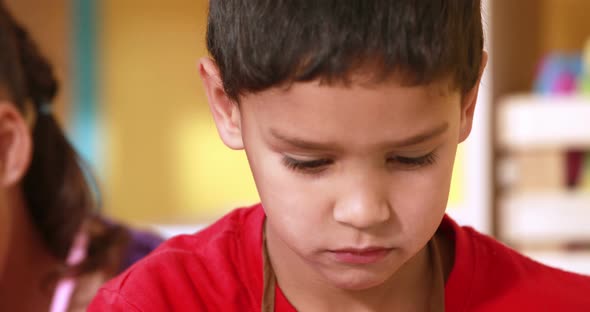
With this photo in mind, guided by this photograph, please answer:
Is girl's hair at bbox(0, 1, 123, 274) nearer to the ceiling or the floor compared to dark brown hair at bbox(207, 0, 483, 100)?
nearer to the floor

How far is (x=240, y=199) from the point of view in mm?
2797

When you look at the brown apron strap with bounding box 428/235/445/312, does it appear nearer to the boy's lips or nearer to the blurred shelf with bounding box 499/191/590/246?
the boy's lips

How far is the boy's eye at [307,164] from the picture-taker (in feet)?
2.04

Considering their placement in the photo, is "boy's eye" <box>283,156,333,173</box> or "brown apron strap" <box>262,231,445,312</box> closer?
"boy's eye" <box>283,156,333,173</box>

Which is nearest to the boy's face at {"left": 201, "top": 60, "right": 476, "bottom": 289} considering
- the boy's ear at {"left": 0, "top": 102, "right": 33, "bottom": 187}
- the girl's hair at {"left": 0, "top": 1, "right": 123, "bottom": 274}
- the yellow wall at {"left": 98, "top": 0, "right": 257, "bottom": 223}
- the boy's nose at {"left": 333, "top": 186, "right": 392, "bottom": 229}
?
the boy's nose at {"left": 333, "top": 186, "right": 392, "bottom": 229}

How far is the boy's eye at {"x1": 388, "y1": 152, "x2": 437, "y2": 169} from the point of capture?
627mm

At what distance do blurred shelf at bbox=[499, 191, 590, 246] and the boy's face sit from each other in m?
1.33

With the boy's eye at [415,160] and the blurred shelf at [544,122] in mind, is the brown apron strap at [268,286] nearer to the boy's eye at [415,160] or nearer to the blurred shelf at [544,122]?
the boy's eye at [415,160]

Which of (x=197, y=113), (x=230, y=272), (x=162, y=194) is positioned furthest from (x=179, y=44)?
(x=230, y=272)

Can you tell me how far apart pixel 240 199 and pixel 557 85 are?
3.82 ft

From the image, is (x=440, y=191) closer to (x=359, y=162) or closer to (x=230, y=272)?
(x=359, y=162)

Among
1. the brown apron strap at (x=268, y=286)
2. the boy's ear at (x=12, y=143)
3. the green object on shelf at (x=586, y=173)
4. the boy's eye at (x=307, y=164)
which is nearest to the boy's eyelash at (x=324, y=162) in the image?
the boy's eye at (x=307, y=164)

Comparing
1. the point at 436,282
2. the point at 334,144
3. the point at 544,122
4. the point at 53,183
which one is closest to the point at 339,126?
the point at 334,144

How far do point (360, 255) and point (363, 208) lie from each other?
5 centimetres
